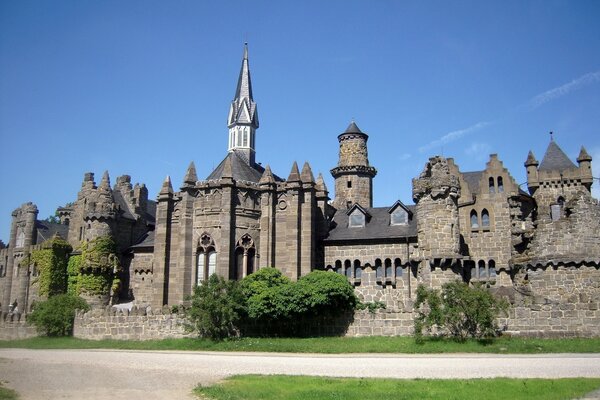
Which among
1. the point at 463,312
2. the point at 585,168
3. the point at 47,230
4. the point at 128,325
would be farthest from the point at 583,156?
the point at 47,230

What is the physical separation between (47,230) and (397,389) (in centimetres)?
6014

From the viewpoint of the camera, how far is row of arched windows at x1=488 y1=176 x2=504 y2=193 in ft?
166

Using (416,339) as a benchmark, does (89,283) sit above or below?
above

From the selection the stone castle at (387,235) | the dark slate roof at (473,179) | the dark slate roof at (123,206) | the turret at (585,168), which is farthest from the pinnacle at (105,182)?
the turret at (585,168)

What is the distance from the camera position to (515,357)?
28.9 meters

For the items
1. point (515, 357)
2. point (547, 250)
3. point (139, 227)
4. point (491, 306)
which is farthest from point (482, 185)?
point (139, 227)

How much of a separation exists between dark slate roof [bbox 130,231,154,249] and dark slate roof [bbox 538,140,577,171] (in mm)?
38800

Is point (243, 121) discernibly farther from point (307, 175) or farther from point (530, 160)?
point (530, 160)

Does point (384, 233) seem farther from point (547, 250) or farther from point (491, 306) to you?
point (491, 306)

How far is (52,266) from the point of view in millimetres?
61531

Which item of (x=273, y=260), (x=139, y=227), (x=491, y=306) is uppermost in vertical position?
(x=139, y=227)

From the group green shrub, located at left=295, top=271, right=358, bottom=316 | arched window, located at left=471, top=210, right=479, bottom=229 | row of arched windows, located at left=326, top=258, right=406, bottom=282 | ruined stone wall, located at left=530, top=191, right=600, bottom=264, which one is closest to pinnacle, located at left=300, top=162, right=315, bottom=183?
row of arched windows, located at left=326, top=258, right=406, bottom=282

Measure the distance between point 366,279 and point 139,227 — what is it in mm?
26131

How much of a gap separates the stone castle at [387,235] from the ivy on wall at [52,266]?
9.49 ft
